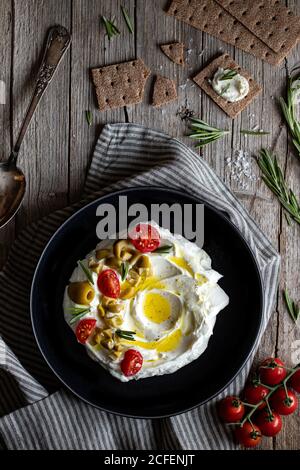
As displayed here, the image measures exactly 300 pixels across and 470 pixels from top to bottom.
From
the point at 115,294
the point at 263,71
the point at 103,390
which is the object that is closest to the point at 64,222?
the point at 115,294

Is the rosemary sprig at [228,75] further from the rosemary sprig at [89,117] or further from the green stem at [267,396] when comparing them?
the green stem at [267,396]

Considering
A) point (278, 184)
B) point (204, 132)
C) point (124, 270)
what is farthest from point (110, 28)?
point (124, 270)

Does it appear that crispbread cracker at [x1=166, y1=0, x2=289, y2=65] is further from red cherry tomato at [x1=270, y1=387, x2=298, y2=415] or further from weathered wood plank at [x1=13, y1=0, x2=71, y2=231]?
red cherry tomato at [x1=270, y1=387, x2=298, y2=415]

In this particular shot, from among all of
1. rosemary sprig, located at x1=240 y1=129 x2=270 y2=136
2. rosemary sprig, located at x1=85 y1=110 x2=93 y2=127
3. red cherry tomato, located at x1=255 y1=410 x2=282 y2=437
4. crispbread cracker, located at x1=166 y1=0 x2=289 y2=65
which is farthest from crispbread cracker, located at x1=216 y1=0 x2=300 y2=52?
red cherry tomato, located at x1=255 y1=410 x2=282 y2=437

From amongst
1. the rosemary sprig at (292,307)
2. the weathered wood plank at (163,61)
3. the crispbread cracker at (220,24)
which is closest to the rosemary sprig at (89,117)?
the weathered wood plank at (163,61)

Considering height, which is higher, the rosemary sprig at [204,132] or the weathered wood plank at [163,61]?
the weathered wood plank at [163,61]

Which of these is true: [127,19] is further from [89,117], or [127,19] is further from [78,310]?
[78,310]
